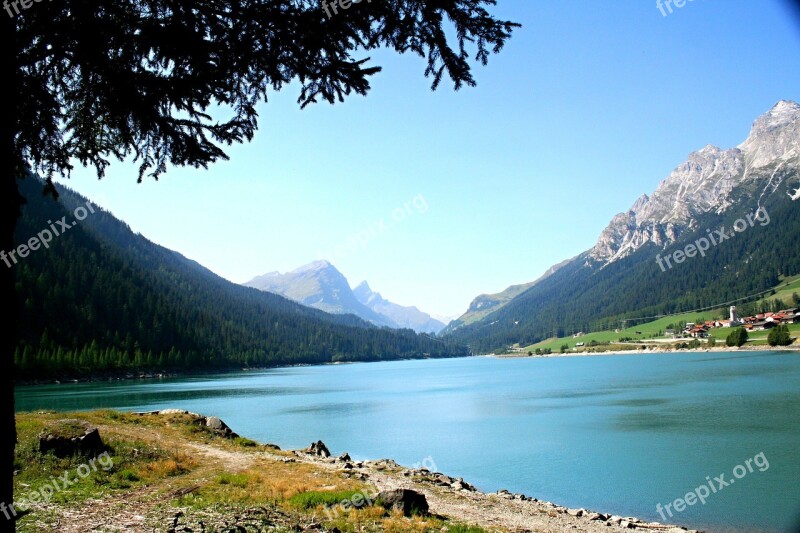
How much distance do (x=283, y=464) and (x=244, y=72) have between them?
19311 millimetres

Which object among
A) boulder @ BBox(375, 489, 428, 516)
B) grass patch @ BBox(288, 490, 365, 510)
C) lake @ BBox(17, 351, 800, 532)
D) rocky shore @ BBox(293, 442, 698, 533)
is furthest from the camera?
lake @ BBox(17, 351, 800, 532)

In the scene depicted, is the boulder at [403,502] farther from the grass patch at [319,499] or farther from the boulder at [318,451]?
the boulder at [318,451]

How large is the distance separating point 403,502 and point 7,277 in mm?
12414

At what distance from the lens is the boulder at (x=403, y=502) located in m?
14.6

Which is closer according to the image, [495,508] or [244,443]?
[495,508]

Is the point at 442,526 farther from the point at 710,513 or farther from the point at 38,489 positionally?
the point at 710,513

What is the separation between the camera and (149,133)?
6996 mm

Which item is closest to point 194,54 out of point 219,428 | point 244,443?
point 244,443

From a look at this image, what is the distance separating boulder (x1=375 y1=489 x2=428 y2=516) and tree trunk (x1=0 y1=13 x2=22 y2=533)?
1141cm

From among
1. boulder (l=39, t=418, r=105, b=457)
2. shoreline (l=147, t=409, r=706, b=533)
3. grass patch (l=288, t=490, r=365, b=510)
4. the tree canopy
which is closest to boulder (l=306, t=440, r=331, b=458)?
shoreline (l=147, t=409, r=706, b=533)

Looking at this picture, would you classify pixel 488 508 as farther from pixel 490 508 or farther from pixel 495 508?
pixel 495 508

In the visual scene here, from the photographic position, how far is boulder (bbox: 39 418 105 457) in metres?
18.5

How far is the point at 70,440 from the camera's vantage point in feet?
62.0

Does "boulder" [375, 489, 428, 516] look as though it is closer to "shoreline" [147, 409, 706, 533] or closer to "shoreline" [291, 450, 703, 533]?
"shoreline" [147, 409, 706, 533]
